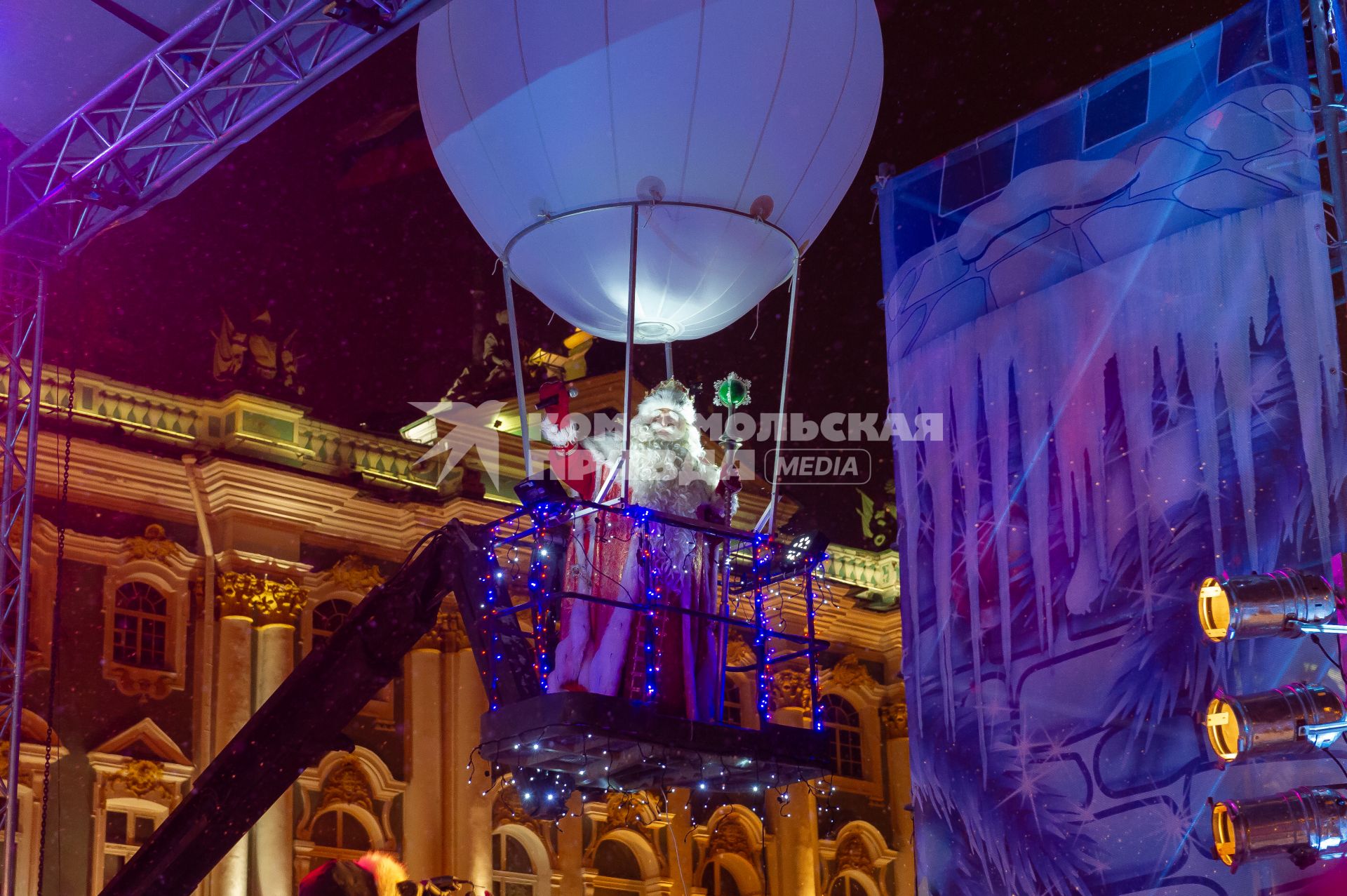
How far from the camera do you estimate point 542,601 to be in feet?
23.1

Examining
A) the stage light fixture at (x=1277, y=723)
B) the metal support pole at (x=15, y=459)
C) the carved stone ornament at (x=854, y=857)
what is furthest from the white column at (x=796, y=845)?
the stage light fixture at (x=1277, y=723)

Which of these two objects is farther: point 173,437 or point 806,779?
point 173,437

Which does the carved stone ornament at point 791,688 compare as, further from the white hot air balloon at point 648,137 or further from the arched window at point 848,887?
the white hot air balloon at point 648,137

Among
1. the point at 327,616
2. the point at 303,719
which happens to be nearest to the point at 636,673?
the point at 303,719

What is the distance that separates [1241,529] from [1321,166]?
2.67 meters

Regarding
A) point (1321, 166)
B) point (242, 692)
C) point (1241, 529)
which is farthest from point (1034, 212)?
point (242, 692)

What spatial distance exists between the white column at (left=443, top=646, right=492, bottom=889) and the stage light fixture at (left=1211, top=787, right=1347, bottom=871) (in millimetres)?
12540

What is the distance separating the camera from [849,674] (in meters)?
24.1

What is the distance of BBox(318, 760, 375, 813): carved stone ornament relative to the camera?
18.6 metres

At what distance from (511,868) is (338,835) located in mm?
2394

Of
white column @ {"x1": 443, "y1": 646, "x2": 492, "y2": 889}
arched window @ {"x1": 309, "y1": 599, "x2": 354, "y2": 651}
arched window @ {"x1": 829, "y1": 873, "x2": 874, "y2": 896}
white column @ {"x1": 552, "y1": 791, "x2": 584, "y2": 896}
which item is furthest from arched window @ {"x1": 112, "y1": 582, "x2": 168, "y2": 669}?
arched window @ {"x1": 829, "y1": 873, "x2": 874, "y2": 896}

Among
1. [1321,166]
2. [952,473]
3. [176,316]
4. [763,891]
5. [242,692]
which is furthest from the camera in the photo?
[763,891]

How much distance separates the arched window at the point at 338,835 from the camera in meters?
18.4

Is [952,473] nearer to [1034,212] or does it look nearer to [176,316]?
[1034,212]
